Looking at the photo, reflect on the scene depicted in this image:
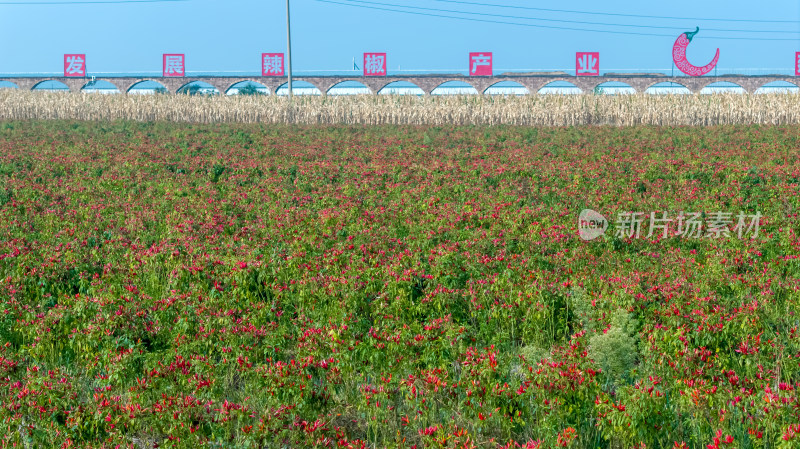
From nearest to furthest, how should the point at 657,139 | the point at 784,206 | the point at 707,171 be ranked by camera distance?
the point at 784,206 → the point at 707,171 → the point at 657,139

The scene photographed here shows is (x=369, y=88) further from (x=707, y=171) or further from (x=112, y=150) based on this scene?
(x=707, y=171)

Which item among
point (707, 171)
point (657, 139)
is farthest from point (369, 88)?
point (707, 171)

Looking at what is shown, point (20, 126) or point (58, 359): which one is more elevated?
point (20, 126)

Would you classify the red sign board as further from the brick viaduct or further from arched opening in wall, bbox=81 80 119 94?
arched opening in wall, bbox=81 80 119 94

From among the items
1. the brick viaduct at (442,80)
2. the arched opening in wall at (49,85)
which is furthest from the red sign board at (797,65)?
the arched opening in wall at (49,85)

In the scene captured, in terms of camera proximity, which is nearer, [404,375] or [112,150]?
[404,375]

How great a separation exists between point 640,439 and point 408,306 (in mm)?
2870

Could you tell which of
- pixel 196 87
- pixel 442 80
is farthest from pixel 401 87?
pixel 196 87

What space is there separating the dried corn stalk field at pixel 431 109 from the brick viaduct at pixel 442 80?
2617 cm

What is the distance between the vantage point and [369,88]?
222ft

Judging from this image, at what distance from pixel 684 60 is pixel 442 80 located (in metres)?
22.0

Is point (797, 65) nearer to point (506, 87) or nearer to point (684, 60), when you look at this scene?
point (684, 60)

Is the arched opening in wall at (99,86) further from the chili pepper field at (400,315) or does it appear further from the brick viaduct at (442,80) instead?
the chili pepper field at (400,315)

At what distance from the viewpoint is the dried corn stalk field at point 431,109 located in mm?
35906
